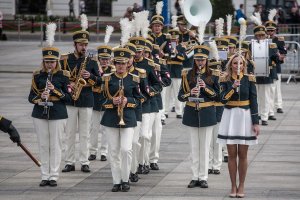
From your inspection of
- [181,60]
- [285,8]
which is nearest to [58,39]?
[285,8]

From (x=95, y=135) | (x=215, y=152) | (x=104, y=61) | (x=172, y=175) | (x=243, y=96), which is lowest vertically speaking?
(x=172, y=175)

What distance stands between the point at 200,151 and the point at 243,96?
49.8 inches

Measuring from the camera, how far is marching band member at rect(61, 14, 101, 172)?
1758cm

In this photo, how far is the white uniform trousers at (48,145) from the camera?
16391mm

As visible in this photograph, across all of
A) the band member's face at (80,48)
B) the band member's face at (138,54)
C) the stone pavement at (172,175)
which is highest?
the band member's face at (80,48)

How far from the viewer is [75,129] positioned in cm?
1777

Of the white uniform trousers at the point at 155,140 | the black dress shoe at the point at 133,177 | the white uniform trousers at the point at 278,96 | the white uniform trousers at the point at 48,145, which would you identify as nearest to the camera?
the white uniform trousers at the point at 48,145

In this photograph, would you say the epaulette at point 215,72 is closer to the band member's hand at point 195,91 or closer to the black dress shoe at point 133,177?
the band member's hand at point 195,91

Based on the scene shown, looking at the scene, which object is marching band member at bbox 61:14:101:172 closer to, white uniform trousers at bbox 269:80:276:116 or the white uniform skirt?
the white uniform skirt

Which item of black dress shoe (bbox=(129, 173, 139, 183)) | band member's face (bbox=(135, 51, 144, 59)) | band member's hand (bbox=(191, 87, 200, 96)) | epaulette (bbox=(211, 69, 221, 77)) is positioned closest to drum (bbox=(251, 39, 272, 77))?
band member's face (bbox=(135, 51, 144, 59))

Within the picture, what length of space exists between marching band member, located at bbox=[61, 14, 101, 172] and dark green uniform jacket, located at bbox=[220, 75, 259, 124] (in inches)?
116

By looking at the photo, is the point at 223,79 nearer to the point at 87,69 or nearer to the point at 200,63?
the point at 200,63

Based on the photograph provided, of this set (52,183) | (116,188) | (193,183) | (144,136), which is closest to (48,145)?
(52,183)

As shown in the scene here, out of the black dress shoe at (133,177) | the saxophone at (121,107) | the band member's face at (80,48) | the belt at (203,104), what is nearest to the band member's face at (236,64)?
the belt at (203,104)
